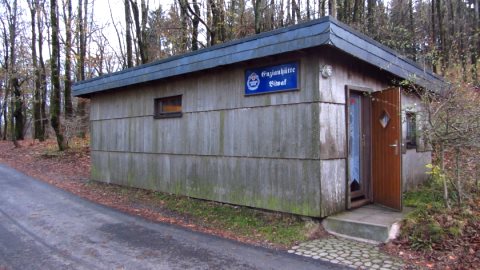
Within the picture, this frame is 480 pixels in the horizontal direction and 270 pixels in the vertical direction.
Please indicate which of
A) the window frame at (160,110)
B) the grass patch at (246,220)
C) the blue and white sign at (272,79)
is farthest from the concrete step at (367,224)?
the window frame at (160,110)

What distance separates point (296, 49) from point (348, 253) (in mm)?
3084

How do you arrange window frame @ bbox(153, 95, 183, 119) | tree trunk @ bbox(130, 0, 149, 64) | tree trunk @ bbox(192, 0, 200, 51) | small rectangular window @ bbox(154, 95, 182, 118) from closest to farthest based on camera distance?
small rectangular window @ bbox(154, 95, 182, 118)
window frame @ bbox(153, 95, 183, 119)
tree trunk @ bbox(192, 0, 200, 51)
tree trunk @ bbox(130, 0, 149, 64)

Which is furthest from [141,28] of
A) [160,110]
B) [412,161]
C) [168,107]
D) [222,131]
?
[412,161]

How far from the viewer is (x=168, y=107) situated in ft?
30.8

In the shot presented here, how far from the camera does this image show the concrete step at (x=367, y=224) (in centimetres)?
555

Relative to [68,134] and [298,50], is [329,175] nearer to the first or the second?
[298,50]

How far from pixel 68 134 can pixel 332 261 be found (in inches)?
723

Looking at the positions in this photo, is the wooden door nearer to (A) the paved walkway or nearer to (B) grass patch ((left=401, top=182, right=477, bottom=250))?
(B) grass patch ((left=401, top=182, right=477, bottom=250))

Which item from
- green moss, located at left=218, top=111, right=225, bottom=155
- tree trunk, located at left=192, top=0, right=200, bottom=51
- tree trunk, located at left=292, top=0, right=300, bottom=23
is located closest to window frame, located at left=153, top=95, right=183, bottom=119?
green moss, located at left=218, top=111, right=225, bottom=155

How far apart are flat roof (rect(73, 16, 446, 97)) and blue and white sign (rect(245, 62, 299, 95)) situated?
0.42m

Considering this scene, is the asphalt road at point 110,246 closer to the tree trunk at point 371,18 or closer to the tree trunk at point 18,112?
the tree trunk at point 371,18

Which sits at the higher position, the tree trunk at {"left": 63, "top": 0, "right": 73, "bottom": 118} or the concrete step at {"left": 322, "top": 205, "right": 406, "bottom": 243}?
the tree trunk at {"left": 63, "top": 0, "right": 73, "bottom": 118}

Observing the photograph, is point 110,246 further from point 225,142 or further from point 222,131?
point 222,131

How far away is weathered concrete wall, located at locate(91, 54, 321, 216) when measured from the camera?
6.41 metres
